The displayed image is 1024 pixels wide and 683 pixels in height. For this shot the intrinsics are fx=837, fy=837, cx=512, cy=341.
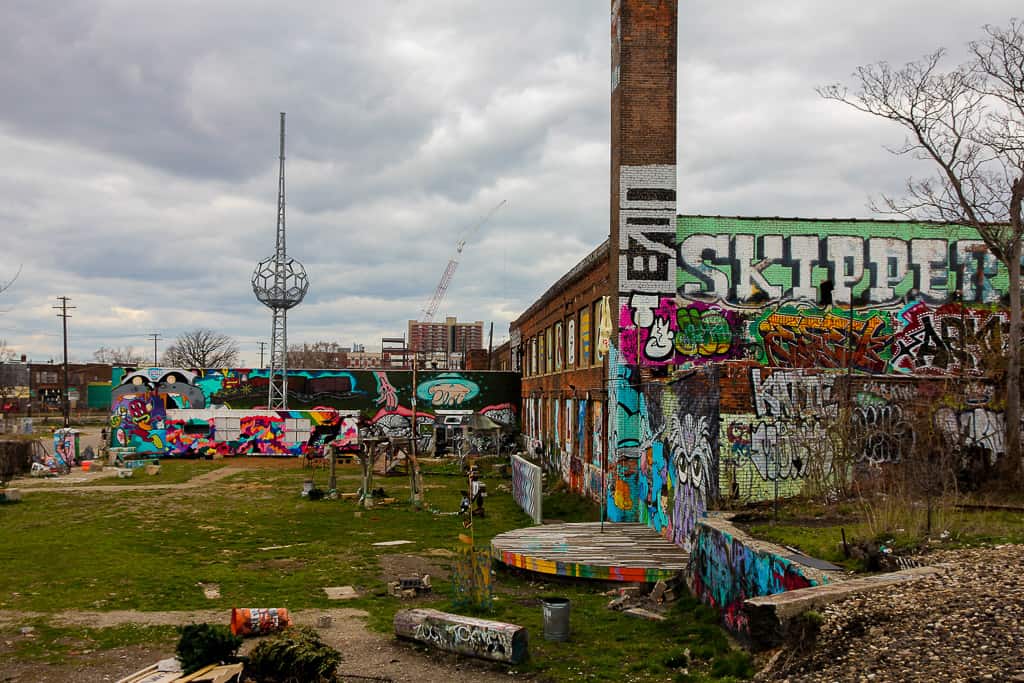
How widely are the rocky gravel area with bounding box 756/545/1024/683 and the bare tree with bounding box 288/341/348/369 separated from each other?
117 m

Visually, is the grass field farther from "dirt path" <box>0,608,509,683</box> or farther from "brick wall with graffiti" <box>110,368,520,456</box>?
"brick wall with graffiti" <box>110,368,520,456</box>

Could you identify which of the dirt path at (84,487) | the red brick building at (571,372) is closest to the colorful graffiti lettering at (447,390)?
the red brick building at (571,372)

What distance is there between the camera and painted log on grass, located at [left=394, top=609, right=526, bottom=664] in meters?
9.66

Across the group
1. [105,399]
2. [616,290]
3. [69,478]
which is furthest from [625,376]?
[105,399]

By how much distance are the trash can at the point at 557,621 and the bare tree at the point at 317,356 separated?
373ft

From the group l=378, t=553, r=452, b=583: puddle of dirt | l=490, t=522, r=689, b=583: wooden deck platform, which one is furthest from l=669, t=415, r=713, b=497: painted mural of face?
l=378, t=553, r=452, b=583: puddle of dirt

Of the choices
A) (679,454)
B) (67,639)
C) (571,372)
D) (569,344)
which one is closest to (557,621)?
(679,454)

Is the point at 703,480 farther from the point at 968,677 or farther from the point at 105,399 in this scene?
the point at 105,399

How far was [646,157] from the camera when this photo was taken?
19.5 metres

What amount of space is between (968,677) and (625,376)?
13129mm

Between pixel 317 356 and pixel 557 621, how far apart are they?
132 m

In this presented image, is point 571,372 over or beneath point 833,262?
beneath

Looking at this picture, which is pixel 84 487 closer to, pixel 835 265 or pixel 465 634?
pixel 465 634

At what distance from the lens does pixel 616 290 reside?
764 inches
